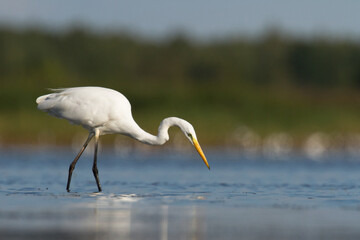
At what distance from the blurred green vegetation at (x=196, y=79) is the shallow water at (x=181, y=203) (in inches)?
568

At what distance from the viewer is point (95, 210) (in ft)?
33.6

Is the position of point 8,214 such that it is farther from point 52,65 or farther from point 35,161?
point 52,65

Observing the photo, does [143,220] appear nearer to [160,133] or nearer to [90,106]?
[160,133]

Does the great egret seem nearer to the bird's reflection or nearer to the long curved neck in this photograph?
the long curved neck

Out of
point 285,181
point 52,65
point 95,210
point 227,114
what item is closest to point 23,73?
point 52,65

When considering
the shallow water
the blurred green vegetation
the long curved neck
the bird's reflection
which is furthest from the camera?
the blurred green vegetation

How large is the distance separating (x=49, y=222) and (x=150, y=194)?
11.6 feet

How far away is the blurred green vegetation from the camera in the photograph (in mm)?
34438

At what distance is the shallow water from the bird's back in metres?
1.16

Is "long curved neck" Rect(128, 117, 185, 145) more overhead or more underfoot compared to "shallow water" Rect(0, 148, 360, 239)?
more overhead

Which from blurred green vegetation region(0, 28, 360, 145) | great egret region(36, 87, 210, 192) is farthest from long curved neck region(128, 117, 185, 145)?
blurred green vegetation region(0, 28, 360, 145)

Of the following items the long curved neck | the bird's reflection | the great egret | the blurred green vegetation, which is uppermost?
the blurred green vegetation

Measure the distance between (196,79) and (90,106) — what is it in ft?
163

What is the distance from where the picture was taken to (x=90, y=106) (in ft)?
45.0
